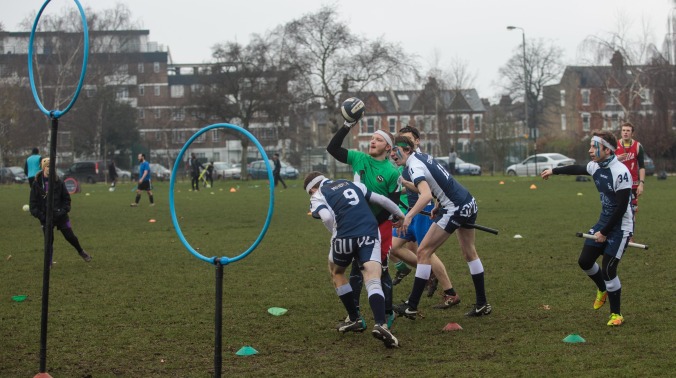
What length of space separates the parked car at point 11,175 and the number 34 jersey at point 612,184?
53.2 meters

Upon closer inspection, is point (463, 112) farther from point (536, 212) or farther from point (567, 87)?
point (536, 212)

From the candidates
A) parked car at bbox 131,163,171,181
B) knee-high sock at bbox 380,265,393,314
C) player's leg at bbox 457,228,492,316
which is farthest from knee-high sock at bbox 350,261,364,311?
parked car at bbox 131,163,171,181

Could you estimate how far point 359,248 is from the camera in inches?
315

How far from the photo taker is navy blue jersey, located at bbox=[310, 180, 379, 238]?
26.0 ft

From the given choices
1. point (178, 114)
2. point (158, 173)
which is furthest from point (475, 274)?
point (178, 114)

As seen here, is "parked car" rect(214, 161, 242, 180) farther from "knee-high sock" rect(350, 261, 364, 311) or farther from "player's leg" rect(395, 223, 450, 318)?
"knee-high sock" rect(350, 261, 364, 311)

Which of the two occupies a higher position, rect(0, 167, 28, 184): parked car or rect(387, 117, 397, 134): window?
rect(387, 117, 397, 134): window

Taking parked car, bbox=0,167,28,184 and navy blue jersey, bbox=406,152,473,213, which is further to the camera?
parked car, bbox=0,167,28,184

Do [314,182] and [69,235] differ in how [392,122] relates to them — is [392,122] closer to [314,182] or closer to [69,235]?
[69,235]

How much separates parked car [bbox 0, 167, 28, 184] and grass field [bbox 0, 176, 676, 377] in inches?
1664

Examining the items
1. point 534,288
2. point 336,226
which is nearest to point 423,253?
point 336,226

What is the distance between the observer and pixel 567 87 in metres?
100

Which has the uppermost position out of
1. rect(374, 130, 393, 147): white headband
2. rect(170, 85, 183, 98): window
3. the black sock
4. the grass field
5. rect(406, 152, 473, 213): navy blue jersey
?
rect(170, 85, 183, 98): window

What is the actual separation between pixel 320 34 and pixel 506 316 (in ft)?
181
